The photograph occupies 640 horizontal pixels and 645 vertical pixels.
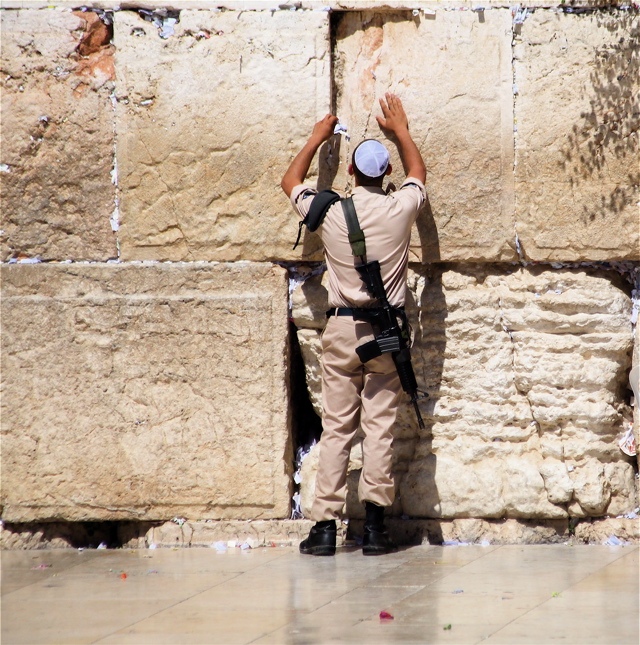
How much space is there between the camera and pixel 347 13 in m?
4.20

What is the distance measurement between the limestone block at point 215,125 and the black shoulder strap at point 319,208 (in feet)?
1.10

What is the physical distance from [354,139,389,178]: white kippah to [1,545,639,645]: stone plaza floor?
1.74 meters

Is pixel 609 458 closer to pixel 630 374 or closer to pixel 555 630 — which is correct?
pixel 630 374

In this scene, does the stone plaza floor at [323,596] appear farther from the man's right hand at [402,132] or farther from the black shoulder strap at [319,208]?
the man's right hand at [402,132]

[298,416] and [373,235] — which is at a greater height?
[373,235]

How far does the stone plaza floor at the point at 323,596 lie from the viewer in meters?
2.86

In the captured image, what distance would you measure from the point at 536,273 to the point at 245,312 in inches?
56.3

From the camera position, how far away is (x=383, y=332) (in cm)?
383

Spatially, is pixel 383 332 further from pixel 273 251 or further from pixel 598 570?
pixel 598 570

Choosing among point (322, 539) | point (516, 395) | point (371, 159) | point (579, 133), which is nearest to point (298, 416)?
point (322, 539)

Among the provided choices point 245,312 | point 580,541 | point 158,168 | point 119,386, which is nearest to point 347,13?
point 158,168

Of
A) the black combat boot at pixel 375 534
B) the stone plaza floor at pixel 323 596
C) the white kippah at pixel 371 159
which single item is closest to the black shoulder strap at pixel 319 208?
the white kippah at pixel 371 159

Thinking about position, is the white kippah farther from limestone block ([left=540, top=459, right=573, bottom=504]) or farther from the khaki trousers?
limestone block ([left=540, top=459, right=573, bottom=504])

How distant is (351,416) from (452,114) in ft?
4.96
